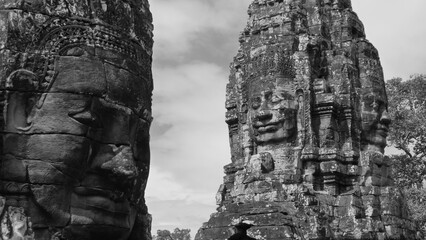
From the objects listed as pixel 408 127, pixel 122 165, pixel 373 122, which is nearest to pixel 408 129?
pixel 408 127

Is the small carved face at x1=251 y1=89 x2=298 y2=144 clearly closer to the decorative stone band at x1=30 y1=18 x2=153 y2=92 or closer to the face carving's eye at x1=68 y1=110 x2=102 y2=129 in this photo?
the decorative stone band at x1=30 y1=18 x2=153 y2=92

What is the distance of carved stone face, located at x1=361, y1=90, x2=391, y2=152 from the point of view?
48.3ft

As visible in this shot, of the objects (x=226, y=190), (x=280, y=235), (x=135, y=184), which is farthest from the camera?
(x=226, y=190)

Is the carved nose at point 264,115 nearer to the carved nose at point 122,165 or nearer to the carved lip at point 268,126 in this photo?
the carved lip at point 268,126

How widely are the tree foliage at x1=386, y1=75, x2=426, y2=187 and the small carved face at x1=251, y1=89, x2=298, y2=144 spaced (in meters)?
9.98

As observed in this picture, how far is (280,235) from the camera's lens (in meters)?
10.8

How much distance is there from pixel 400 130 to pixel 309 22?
960 centimetres

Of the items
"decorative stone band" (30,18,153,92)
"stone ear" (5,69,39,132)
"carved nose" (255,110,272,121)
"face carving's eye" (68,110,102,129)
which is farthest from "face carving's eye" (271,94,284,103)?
"stone ear" (5,69,39,132)

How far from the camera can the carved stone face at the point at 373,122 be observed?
579 inches

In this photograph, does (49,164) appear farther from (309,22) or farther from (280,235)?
(309,22)

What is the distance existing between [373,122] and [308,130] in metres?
1.99

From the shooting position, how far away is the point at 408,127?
23078mm

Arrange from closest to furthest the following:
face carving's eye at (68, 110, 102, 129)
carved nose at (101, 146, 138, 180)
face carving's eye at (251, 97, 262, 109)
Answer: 1. face carving's eye at (68, 110, 102, 129)
2. carved nose at (101, 146, 138, 180)
3. face carving's eye at (251, 97, 262, 109)

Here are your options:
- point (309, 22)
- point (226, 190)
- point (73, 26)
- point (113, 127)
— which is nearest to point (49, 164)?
point (113, 127)
